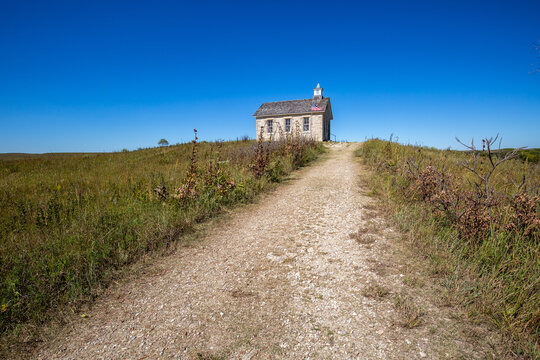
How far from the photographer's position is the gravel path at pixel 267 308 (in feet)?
5.89

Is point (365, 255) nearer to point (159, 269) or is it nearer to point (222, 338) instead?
point (222, 338)

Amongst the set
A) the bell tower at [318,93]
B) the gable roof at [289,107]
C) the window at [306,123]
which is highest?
the bell tower at [318,93]

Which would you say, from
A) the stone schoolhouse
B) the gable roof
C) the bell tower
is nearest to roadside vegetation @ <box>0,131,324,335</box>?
the stone schoolhouse

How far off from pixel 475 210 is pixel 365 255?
5.18 feet

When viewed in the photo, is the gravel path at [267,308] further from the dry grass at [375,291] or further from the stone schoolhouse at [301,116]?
the stone schoolhouse at [301,116]

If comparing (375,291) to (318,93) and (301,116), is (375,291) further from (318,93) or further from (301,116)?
(318,93)

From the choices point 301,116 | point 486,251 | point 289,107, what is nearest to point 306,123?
point 301,116

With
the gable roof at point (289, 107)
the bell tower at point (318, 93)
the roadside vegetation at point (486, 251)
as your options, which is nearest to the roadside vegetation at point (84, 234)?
the roadside vegetation at point (486, 251)

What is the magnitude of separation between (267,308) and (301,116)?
77.1 ft

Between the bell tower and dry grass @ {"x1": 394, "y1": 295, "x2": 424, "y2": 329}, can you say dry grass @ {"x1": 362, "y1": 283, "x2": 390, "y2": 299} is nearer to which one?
dry grass @ {"x1": 394, "y1": 295, "x2": 424, "y2": 329}

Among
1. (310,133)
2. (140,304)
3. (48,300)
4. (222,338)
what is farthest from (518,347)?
(310,133)

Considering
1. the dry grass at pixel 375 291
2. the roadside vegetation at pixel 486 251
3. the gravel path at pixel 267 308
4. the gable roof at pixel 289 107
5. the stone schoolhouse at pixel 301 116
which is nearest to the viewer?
the gravel path at pixel 267 308

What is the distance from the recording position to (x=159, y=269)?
2.92 m

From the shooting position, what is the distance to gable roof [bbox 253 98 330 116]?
24.2 meters
